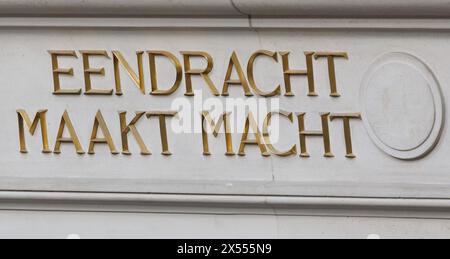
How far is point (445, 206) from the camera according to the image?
5.57 metres

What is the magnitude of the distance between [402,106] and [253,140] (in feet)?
2.00

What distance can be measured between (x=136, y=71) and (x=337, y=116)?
2.74 ft

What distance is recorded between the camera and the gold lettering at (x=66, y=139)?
5.92 meters

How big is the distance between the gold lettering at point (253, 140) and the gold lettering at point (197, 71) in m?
0.17

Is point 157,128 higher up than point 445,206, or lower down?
higher up

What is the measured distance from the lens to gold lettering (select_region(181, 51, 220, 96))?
5.78 meters

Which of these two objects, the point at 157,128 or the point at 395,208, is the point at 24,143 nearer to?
the point at 157,128

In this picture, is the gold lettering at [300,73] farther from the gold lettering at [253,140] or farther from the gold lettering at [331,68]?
the gold lettering at [253,140]

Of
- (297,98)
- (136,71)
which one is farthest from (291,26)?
(136,71)

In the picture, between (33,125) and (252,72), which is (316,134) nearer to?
(252,72)

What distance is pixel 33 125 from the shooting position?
5965mm

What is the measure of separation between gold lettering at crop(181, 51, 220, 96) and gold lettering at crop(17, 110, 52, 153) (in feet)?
2.02

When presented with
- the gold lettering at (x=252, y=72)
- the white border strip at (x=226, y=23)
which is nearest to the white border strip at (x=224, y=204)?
the gold lettering at (x=252, y=72)

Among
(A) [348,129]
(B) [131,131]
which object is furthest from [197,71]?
(A) [348,129]
